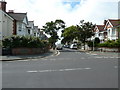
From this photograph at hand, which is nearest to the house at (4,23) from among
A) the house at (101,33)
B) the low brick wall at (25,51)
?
the low brick wall at (25,51)

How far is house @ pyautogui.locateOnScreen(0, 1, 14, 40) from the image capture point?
1393 inches

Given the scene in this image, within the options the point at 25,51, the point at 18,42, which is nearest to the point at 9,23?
the point at 18,42

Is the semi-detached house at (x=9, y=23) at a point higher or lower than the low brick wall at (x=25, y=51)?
higher

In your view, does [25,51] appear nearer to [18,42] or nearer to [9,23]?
[18,42]

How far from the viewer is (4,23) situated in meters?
36.7

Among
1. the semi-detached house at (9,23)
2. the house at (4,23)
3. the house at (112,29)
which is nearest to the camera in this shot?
the house at (4,23)

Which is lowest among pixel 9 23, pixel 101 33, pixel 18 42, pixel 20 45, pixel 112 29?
pixel 20 45

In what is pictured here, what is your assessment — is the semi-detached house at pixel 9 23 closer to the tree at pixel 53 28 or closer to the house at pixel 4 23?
the house at pixel 4 23

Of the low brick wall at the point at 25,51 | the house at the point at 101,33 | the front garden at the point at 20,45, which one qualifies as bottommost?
the low brick wall at the point at 25,51

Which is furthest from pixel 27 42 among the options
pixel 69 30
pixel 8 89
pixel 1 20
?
pixel 69 30

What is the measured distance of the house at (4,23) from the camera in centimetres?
3539

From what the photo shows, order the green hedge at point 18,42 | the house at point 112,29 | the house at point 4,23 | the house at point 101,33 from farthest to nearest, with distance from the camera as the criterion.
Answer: the house at point 101,33
the house at point 112,29
the house at point 4,23
the green hedge at point 18,42

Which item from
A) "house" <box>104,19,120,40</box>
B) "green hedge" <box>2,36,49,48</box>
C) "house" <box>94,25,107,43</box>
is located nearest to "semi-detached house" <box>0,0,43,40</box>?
"green hedge" <box>2,36,49,48</box>

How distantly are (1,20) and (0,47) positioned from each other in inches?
454
